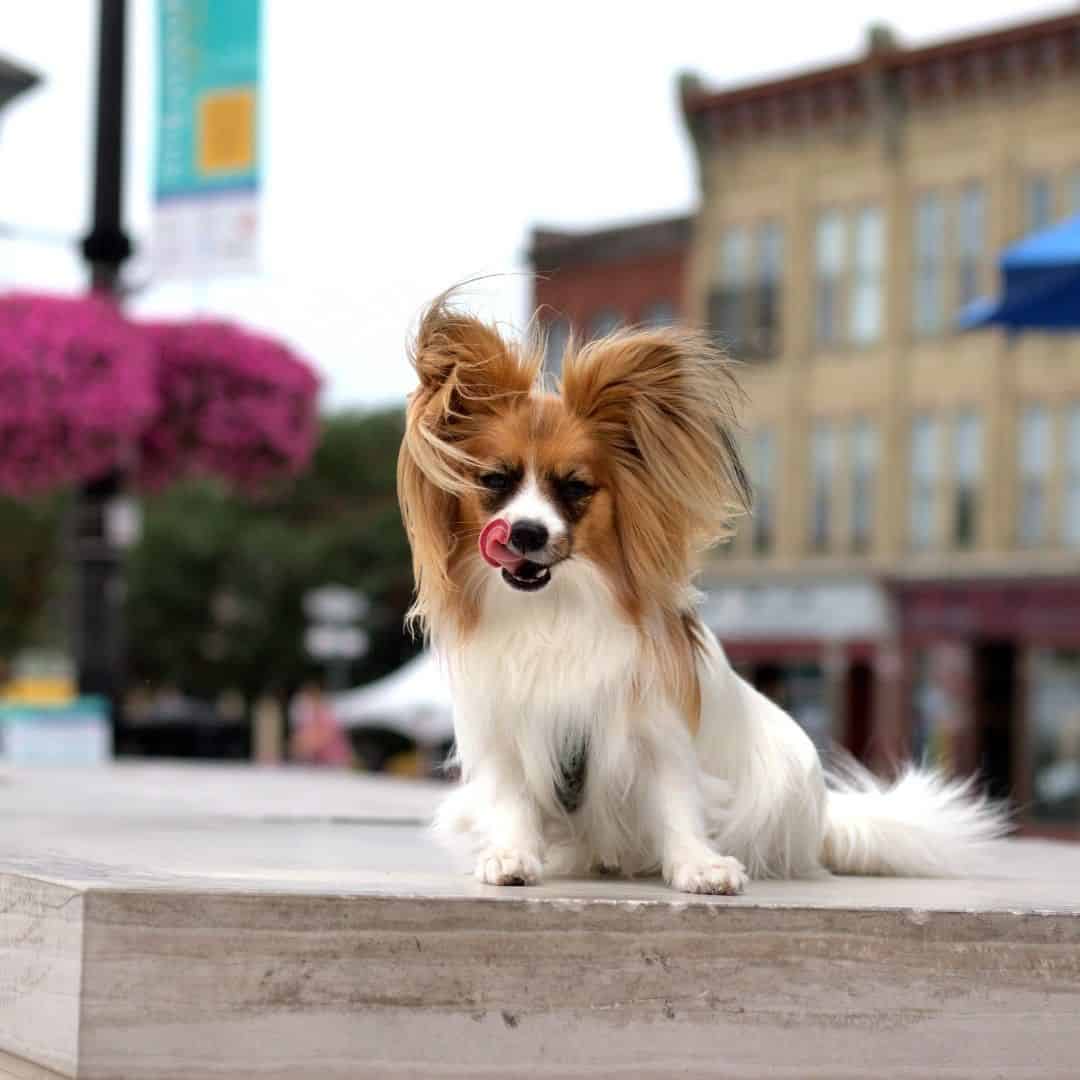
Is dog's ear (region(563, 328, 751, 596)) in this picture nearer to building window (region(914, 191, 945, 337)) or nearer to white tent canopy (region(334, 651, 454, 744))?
white tent canopy (region(334, 651, 454, 744))

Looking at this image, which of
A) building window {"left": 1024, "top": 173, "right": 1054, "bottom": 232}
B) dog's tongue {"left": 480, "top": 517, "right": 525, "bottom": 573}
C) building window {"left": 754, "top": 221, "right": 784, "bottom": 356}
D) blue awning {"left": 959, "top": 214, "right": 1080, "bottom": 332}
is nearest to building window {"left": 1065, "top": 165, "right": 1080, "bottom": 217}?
building window {"left": 1024, "top": 173, "right": 1054, "bottom": 232}

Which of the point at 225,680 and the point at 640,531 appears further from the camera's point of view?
the point at 225,680

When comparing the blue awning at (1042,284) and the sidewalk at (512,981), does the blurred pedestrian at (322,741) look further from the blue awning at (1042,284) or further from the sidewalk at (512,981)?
the sidewalk at (512,981)

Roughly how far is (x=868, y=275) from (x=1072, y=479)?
5.15 m

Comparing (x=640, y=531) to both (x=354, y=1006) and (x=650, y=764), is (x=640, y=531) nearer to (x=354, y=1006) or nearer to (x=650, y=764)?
(x=650, y=764)

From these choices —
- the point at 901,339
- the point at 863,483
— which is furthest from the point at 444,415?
the point at 863,483

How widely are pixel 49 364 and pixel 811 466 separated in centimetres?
2617

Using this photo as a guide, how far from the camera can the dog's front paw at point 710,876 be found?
3.93 meters

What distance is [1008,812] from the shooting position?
17.2ft

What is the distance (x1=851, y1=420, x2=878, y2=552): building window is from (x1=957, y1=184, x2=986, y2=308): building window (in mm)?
2701

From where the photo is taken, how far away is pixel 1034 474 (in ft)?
106

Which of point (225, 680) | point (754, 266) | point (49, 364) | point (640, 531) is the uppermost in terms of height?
point (754, 266)

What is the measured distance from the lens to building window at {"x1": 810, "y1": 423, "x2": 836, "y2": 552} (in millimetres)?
35094

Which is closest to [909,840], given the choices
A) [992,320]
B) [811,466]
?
[992,320]
